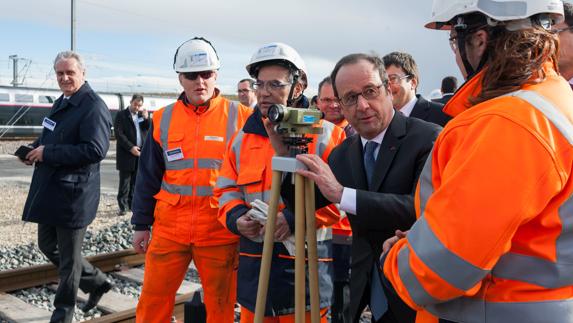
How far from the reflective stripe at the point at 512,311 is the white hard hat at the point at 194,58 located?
283 cm

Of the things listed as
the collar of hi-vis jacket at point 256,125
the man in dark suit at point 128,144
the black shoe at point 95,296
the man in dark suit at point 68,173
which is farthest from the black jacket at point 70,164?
the man in dark suit at point 128,144

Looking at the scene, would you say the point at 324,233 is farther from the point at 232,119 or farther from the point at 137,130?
the point at 137,130

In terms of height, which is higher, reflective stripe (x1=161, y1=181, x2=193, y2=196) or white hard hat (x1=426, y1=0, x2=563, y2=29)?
white hard hat (x1=426, y1=0, x2=563, y2=29)

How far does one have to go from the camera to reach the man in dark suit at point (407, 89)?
4.73 meters

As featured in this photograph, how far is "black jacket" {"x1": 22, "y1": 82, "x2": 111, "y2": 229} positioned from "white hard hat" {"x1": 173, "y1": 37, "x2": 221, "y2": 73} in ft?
4.08

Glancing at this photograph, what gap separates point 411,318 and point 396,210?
47cm

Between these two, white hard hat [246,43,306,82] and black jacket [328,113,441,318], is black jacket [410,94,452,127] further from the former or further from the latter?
black jacket [328,113,441,318]

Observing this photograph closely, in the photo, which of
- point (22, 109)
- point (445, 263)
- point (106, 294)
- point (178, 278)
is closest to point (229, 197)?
point (178, 278)

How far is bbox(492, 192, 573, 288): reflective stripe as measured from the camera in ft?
4.81

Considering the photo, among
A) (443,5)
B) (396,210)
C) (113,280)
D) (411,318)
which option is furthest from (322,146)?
(113,280)

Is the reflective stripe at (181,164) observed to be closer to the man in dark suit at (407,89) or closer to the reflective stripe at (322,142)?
the reflective stripe at (322,142)

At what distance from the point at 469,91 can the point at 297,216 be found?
0.92 meters

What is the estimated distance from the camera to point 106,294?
5648 millimetres

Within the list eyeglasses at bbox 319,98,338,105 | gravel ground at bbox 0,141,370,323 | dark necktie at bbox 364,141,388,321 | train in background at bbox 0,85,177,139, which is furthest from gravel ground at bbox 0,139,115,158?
dark necktie at bbox 364,141,388,321
